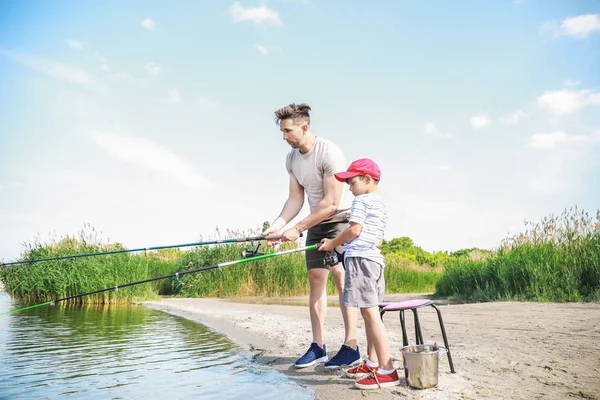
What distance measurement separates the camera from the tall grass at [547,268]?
993 cm

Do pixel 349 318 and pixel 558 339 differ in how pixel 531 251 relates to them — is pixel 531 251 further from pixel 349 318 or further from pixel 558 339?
pixel 349 318

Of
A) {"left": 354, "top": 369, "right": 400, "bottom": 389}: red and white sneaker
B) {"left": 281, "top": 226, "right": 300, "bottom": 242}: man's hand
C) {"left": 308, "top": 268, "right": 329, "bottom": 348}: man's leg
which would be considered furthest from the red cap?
{"left": 354, "top": 369, "right": 400, "bottom": 389}: red and white sneaker

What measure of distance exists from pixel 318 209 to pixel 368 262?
80cm

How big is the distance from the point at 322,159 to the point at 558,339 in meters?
3.40

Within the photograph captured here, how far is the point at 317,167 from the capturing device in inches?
165

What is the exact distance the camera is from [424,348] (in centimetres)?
350

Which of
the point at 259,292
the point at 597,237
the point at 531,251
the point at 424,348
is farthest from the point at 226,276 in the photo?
the point at 424,348

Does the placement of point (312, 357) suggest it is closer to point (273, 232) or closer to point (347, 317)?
point (347, 317)

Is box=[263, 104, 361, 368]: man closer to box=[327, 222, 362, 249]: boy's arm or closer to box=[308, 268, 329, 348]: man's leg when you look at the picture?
box=[308, 268, 329, 348]: man's leg

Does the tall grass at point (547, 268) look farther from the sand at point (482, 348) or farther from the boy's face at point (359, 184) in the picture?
the boy's face at point (359, 184)

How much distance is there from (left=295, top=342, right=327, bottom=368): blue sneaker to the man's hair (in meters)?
1.91

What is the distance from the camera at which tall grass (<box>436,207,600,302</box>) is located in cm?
993

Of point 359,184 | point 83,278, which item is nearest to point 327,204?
point 359,184

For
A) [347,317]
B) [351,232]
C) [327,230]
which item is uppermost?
[327,230]
